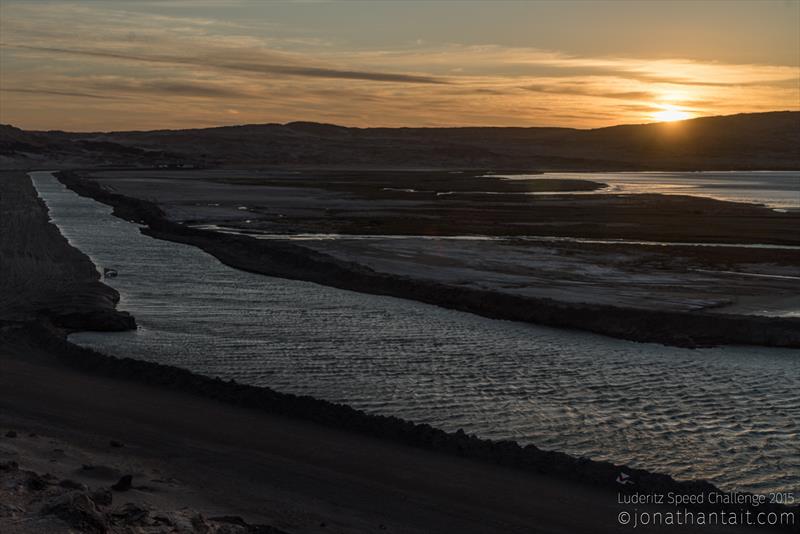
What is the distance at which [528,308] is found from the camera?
74.0 feet

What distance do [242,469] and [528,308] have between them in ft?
41.0

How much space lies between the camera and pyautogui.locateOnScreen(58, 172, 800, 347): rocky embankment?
20.1 metres

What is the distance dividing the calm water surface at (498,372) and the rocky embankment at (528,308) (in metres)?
0.63

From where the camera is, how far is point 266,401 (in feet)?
46.5

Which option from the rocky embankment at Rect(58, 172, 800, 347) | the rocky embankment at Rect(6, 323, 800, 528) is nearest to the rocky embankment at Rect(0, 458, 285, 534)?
the rocky embankment at Rect(6, 323, 800, 528)

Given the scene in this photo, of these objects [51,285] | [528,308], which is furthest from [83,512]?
[51,285]

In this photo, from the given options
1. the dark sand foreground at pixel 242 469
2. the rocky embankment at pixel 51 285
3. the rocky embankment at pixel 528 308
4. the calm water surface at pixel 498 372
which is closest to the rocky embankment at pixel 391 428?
the dark sand foreground at pixel 242 469

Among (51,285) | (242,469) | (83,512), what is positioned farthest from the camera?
(51,285)

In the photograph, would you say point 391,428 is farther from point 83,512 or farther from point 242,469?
point 83,512

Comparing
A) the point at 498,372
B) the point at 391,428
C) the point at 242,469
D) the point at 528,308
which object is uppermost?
Result: the point at 528,308

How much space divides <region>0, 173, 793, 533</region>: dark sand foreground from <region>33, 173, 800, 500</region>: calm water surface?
1007 mm

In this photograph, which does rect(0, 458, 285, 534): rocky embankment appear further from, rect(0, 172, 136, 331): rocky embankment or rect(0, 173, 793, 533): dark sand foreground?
rect(0, 172, 136, 331): rocky embankment

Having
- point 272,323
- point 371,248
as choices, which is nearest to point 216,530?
point 272,323

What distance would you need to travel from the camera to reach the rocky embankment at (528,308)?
791 inches
